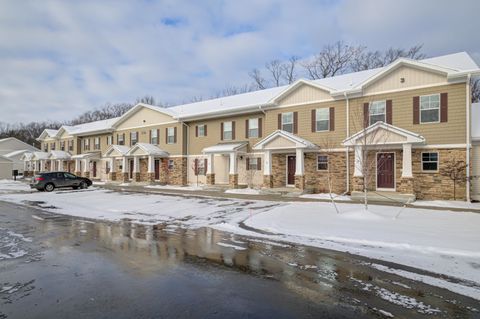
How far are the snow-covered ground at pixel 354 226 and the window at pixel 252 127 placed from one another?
8.73m

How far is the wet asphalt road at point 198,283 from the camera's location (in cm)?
405

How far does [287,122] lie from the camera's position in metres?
21.3

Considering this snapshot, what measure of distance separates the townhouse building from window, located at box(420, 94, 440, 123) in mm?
45

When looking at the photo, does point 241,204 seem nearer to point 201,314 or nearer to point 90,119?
point 201,314

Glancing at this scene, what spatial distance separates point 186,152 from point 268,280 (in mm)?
23269

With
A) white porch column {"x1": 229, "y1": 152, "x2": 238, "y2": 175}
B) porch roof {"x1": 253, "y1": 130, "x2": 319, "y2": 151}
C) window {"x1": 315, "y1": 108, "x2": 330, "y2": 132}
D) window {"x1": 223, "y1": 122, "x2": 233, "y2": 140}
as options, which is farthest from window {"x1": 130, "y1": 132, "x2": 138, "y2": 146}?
window {"x1": 315, "y1": 108, "x2": 330, "y2": 132}

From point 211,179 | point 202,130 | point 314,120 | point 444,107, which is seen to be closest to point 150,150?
point 202,130

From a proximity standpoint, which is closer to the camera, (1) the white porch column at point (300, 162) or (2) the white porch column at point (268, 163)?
(1) the white porch column at point (300, 162)

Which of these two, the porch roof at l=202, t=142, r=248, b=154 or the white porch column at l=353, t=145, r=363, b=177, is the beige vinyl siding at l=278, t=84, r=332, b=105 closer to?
the porch roof at l=202, t=142, r=248, b=154

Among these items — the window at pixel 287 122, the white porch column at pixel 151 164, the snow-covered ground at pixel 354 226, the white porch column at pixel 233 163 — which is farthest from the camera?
the white porch column at pixel 151 164

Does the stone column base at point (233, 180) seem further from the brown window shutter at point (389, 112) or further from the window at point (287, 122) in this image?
the brown window shutter at point (389, 112)

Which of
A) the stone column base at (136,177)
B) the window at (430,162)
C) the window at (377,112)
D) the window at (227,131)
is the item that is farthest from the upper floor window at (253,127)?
the stone column base at (136,177)

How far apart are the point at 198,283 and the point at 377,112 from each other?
52.4ft

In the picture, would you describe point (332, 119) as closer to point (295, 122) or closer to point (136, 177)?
point (295, 122)
